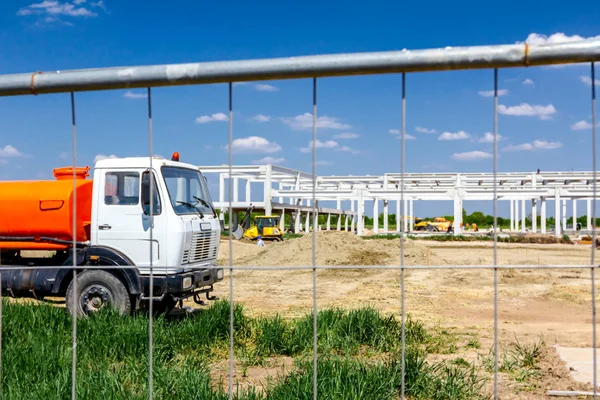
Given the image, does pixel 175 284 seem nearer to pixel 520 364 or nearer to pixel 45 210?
pixel 45 210

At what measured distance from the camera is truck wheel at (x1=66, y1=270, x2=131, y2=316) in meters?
8.53

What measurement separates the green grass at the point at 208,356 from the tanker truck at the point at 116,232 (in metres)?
1.16

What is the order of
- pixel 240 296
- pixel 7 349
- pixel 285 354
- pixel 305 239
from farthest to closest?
pixel 305 239 < pixel 240 296 < pixel 285 354 < pixel 7 349


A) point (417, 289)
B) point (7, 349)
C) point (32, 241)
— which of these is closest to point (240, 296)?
point (417, 289)

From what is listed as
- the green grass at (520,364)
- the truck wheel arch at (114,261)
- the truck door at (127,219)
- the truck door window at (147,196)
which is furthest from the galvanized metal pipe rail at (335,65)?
the truck door at (127,219)

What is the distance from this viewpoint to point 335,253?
22297 mm

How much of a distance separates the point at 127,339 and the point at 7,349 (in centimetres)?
118

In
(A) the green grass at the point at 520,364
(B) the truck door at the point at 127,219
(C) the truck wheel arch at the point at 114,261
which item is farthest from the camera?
(B) the truck door at the point at 127,219

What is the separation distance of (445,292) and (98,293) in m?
9.02

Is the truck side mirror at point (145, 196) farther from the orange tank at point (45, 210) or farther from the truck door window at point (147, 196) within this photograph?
the orange tank at point (45, 210)

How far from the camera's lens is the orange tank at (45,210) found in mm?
Answer: 9320

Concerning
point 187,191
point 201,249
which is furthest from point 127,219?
point 201,249

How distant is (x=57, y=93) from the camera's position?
8.98 feet

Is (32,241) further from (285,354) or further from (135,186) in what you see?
(285,354)
